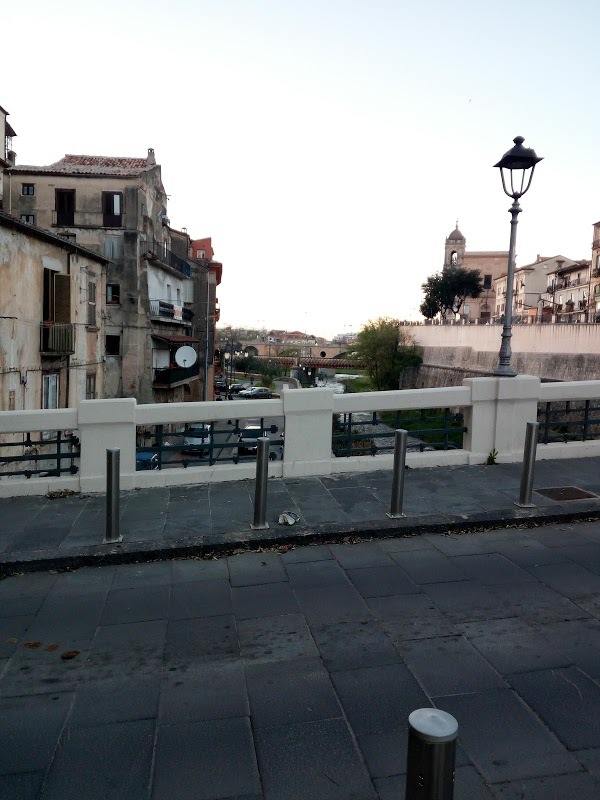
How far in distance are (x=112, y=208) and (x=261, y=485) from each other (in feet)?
98.1

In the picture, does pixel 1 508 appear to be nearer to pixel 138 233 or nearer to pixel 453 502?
pixel 453 502

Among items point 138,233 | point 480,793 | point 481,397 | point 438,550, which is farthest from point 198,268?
point 480,793

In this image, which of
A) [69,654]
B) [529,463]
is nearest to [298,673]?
[69,654]

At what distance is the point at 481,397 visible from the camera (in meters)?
8.77

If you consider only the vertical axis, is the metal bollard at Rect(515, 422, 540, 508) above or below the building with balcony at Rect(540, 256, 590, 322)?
below

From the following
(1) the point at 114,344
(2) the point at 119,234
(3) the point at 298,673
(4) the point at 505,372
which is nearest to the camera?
(3) the point at 298,673

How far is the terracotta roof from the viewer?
104 feet

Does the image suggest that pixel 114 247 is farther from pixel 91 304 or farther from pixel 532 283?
pixel 532 283

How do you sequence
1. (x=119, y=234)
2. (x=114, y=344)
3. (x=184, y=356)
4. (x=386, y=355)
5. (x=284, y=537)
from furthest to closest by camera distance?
(x=386, y=355), (x=184, y=356), (x=114, y=344), (x=119, y=234), (x=284, y=537)

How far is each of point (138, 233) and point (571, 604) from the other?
31565 millimetres

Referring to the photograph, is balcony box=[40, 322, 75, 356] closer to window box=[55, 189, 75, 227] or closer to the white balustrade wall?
the white balustrade wall

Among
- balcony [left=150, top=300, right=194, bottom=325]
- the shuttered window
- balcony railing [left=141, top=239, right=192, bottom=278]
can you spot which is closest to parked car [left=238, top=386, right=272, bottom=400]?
balcony [left=150, top=300, right=194, bottom=325]

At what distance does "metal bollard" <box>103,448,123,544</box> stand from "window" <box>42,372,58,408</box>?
15517mm

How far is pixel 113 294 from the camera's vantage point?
32.9 metres
